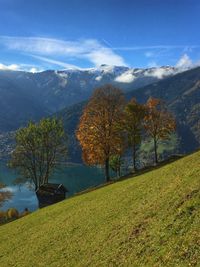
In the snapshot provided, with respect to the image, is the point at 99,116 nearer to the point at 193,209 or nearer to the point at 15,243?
the point at 15,243

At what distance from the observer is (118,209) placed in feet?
133

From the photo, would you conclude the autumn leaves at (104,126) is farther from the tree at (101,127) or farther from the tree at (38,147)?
the tree at (38,147)

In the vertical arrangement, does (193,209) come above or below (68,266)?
above

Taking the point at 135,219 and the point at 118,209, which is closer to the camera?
the point at 135,219

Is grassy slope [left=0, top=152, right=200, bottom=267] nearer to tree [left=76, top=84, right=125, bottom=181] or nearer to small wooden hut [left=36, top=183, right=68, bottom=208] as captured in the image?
tree [left=76, top=84, right=125, bottom=181]

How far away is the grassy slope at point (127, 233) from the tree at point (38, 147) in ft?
Result: 150

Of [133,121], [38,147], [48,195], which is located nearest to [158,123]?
[133,121]

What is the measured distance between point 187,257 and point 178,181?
15416 mm

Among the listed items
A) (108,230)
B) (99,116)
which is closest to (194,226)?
(108,230)

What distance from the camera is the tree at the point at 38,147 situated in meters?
94.8

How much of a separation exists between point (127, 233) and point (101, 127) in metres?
52.7

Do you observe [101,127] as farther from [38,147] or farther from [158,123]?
[38,147]

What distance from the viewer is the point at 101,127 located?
272 feet

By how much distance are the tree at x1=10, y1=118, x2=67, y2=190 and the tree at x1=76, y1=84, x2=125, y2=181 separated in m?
13.8
